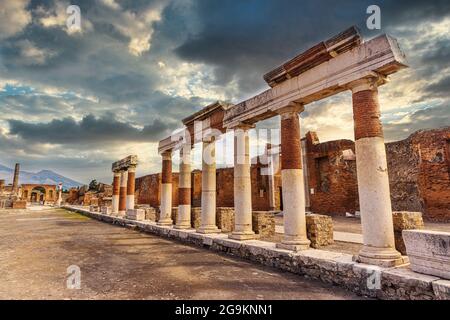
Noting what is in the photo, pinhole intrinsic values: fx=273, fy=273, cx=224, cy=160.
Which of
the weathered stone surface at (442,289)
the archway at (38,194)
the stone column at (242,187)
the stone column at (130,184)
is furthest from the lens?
the archway at (38,194)

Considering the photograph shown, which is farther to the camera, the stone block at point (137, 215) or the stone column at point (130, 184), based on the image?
the stone column at point (130, 184)

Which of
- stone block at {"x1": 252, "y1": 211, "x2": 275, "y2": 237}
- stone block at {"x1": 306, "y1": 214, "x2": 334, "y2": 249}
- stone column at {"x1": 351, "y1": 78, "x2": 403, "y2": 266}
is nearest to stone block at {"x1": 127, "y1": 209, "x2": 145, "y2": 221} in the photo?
stone block at {"x1": 252, "y1": 211, "x2": 275, "y2": 237}

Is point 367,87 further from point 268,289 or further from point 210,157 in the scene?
point 210,157

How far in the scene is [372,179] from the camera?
5.23 m

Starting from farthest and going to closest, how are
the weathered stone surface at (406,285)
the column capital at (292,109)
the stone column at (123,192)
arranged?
the stone column at (123,192)
the column capital at (292,109)
the weathered stone surface at (406,285)

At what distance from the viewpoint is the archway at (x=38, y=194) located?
214 ft

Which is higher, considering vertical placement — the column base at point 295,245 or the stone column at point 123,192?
the stone column at point 123,192

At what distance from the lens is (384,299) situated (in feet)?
14.1

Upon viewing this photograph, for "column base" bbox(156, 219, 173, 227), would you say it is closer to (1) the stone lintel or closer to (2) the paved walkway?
(2) the paved walkway

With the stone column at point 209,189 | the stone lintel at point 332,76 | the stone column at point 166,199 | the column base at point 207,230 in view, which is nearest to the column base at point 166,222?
the stone column at point 166,199

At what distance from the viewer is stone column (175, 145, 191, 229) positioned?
11403 mm

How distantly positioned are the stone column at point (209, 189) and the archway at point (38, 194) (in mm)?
69030

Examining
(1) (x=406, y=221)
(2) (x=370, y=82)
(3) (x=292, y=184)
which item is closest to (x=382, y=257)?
(1) (x=406, y=221)

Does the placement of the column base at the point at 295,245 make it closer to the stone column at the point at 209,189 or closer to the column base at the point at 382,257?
the column base at the point at 382,257
